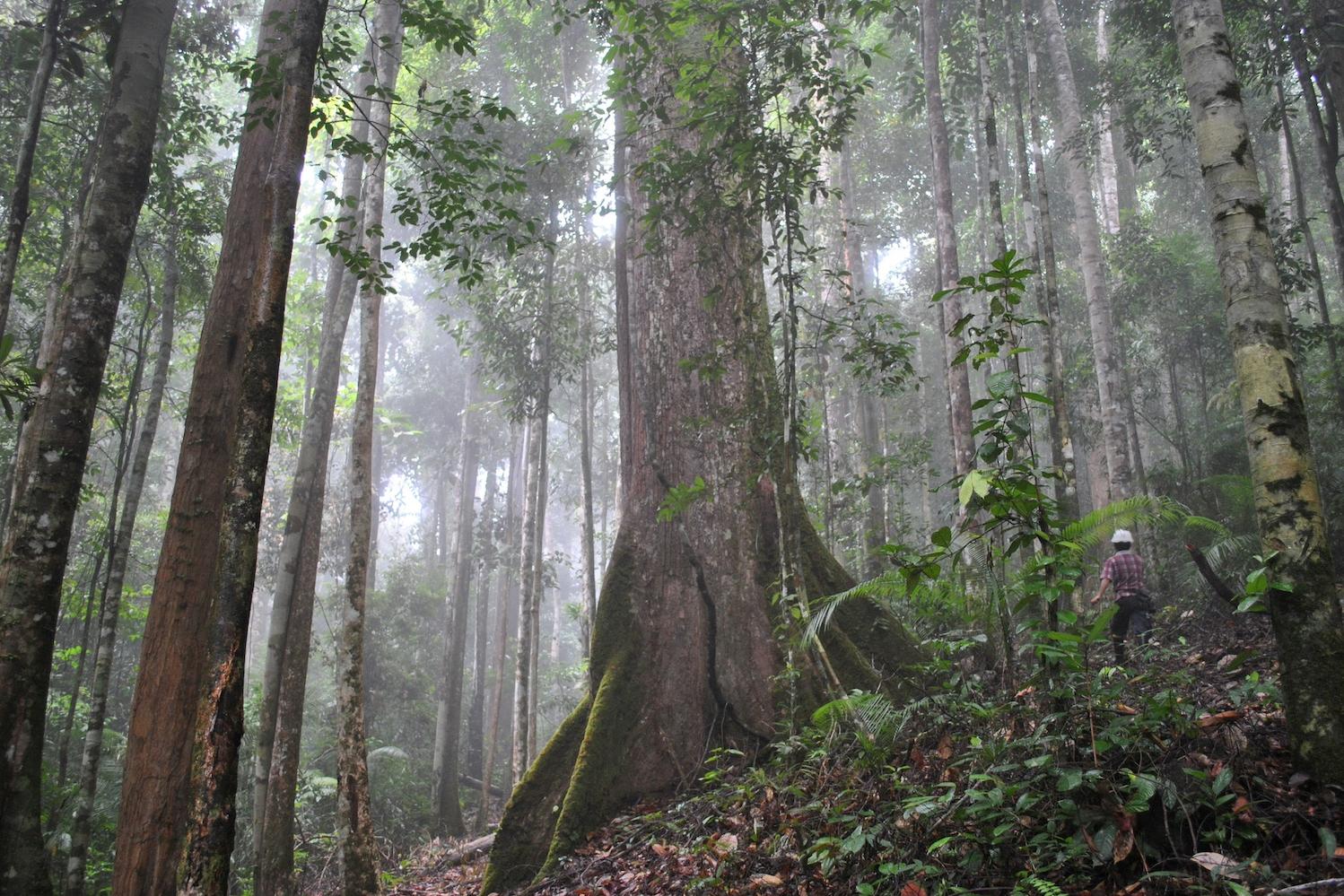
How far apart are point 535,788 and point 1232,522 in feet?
33.2

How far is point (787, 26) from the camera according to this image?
5762 millimetres

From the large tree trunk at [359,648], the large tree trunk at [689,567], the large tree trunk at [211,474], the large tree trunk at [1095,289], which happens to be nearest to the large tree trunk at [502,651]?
the large tree trunk at [359,648]

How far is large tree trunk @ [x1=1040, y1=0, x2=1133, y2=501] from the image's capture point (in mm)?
11352

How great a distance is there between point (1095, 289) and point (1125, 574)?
6.00 m

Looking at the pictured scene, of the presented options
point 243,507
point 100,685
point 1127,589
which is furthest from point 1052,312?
point 100,685

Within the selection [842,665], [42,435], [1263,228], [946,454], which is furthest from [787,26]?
[946,454]

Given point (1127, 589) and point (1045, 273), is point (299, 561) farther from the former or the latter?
point (1045, 273)

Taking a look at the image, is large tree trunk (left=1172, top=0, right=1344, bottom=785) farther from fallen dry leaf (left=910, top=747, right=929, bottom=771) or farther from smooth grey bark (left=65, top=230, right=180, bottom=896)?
smooth grey bark (left=65, top=230, right=180, bottom=896)

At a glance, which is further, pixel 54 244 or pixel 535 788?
pixel 54 244

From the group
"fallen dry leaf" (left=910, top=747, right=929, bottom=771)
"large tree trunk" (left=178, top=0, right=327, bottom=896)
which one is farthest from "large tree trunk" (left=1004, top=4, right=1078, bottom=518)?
"large tree trunk" (left=178, top=0, right=327, bottom=896)

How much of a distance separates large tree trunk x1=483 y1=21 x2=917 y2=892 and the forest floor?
1225mm

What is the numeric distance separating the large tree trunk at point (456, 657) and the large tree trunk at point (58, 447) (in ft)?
41.7

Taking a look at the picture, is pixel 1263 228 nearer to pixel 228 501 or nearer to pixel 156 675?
pixel 228 501

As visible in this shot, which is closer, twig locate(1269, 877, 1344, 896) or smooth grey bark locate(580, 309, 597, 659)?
twig locate(1269, 877, 1344, 896)
